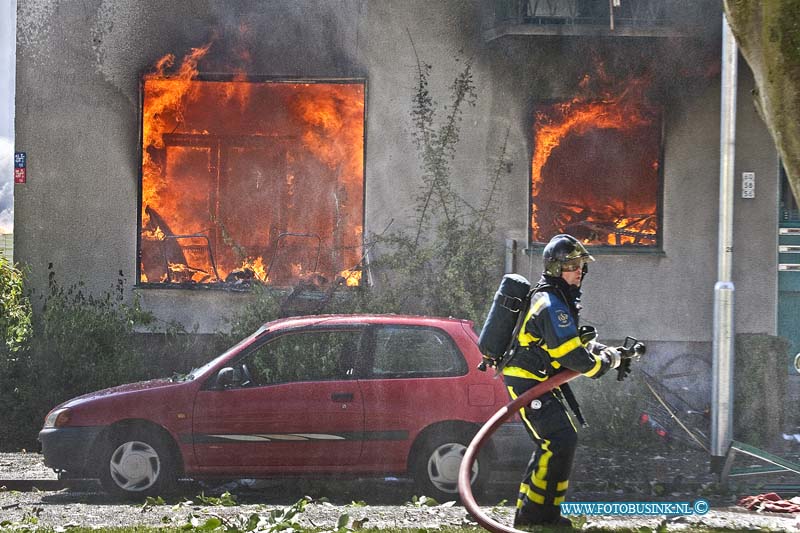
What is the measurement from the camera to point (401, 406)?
315 inches

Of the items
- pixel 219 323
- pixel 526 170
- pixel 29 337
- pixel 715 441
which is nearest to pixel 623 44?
pixel 526 170

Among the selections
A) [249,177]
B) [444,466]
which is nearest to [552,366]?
[444,466]

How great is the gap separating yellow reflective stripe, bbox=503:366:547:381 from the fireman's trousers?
5 cm

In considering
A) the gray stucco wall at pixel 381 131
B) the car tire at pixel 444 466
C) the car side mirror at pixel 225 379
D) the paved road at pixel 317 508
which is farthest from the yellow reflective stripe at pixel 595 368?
the gray stucco wall at pixel 381 131

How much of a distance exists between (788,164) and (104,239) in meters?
8.25

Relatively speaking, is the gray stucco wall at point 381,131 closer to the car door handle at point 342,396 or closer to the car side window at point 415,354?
Result: the car side window at point 415,354

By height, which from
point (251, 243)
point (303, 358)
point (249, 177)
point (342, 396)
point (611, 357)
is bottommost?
point (342, 396)

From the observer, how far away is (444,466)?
7.94m

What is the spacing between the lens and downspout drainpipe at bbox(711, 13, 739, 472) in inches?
366

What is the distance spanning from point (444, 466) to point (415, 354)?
0.95 metres

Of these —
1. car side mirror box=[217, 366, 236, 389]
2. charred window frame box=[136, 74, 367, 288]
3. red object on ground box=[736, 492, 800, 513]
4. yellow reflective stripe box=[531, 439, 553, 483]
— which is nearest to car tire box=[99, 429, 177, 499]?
car side mirror box=[217, 366, 236, 389]

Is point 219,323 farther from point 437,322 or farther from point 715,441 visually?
point 715,441

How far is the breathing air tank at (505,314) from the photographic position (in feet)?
20.7

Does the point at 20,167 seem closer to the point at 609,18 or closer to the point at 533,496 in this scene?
the point at 609,18
